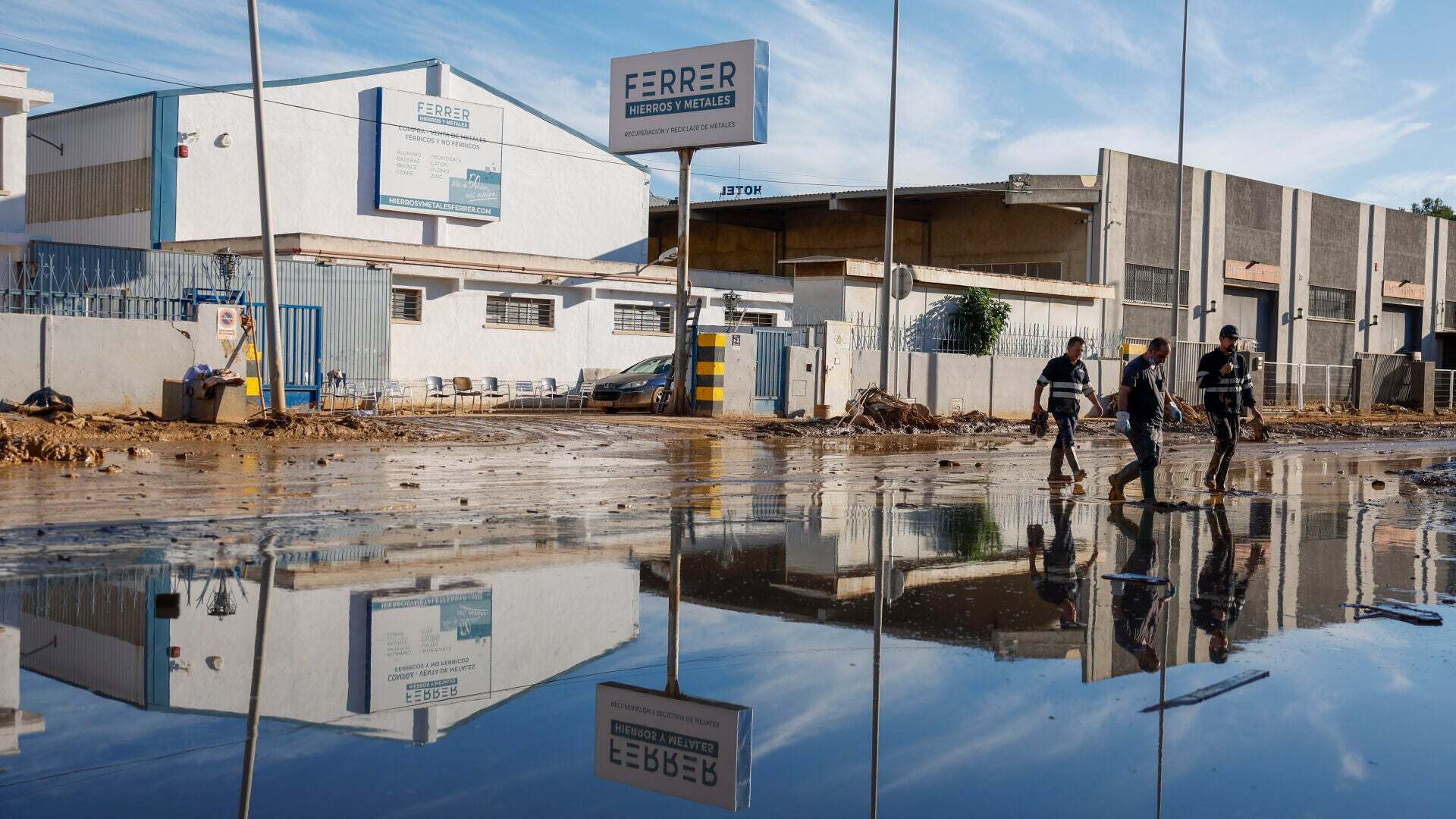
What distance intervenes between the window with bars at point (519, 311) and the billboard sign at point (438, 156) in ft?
23.6

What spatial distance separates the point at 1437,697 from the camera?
6012 millimetres

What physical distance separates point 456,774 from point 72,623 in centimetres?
313

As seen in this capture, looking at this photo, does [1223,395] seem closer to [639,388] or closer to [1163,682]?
[1163,682]

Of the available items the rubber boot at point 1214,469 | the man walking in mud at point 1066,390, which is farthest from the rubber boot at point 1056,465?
the rubber boot at point 1214,469

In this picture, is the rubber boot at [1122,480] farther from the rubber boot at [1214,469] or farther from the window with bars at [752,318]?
the window with bars at [752,318]

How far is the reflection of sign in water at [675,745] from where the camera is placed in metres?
4.56

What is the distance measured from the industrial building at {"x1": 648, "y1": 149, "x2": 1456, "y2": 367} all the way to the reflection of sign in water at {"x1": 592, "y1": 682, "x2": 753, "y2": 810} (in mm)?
31746

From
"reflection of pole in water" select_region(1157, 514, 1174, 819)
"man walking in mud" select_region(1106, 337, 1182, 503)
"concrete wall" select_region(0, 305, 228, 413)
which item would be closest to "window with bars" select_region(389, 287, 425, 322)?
"concrete wall" select_region(0, 305, 228, 413)

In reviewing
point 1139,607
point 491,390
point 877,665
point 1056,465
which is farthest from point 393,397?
point 877,665

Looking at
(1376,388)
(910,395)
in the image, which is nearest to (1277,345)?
(1376,388)

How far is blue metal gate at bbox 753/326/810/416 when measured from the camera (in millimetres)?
30094

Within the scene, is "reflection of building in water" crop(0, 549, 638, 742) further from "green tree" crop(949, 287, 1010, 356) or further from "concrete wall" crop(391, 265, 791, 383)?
"green tree" crop(949, 287, 1010, 356)

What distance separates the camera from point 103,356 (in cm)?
2138

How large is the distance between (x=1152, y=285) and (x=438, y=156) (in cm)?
2416
